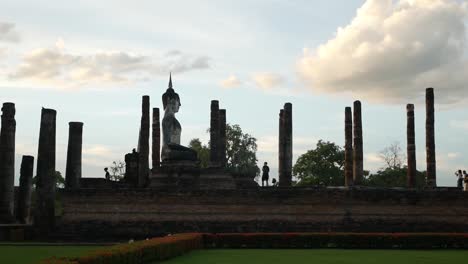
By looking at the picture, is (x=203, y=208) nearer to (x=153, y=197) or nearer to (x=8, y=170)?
(x=153, y=197)

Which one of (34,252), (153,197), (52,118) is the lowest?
(34,252)

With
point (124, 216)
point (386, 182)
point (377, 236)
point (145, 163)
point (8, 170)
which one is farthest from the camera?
point (386, 182)

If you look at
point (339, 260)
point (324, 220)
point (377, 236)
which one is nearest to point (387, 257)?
point (339, 260)

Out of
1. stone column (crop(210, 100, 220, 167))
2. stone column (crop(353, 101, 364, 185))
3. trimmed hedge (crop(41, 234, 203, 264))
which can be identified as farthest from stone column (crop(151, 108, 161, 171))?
trimmed hedge (crop(41, 234, 203, 264))

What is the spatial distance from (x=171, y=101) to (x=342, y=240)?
1188 centimetres

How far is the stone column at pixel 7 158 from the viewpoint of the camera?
22.2 m

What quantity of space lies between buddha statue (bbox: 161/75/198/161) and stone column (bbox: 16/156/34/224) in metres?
5.34

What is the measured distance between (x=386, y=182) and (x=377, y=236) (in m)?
38.7

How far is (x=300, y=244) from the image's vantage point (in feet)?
60.2

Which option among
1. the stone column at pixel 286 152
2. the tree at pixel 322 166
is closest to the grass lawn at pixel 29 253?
the stone column at pixel 286 152

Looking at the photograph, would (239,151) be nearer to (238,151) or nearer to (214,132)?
(238,151)

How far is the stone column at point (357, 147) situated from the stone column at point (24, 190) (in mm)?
13364

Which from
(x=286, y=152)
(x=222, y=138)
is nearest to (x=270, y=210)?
(x=286, y=152)

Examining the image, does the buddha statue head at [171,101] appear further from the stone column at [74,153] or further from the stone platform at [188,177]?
the stone column at [74,153]
